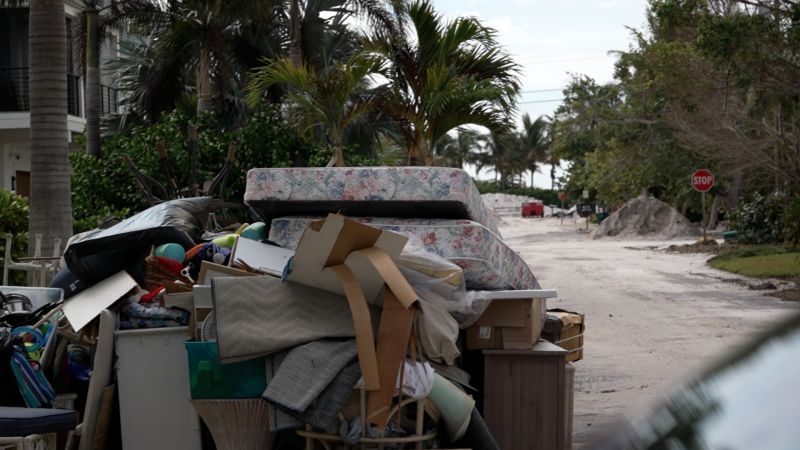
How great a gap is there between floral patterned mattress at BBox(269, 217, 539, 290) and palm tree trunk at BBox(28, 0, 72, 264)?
5.15m

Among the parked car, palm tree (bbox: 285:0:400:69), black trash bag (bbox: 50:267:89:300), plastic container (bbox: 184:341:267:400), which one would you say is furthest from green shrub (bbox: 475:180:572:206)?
the parked car

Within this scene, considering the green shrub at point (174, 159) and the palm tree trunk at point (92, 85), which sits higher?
the palm tree trunk at point (92, 85)

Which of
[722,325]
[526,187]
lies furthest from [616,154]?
[526,187]

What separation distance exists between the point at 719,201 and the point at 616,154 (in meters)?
4.98

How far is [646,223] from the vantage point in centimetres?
4384

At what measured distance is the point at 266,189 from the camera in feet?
21.2

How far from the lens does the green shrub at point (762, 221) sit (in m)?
30.7

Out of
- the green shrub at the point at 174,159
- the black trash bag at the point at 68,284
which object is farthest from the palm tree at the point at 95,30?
the black trash bag at the point at 68,284

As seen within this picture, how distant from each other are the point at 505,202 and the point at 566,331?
3711 inches

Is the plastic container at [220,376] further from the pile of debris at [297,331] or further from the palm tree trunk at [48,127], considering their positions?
the palm tree trunk at [48,127]

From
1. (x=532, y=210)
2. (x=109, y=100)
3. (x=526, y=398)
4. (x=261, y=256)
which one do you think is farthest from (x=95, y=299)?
(x=532, y=210)

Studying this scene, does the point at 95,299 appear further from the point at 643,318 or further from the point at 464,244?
the point at 643,318

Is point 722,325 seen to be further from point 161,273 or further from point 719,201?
point 719,201

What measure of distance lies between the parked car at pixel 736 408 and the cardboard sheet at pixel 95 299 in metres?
4.57
